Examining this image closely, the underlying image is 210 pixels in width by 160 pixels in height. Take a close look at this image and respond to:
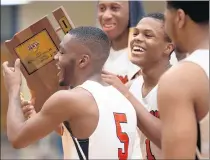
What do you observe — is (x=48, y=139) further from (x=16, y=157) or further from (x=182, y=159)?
(x=182, y=159)

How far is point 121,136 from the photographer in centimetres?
Result: 255

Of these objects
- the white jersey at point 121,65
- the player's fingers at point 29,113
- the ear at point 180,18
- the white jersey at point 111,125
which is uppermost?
the ear at point 180,18

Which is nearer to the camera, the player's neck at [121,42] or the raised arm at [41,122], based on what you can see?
the raised arm at [41,122]

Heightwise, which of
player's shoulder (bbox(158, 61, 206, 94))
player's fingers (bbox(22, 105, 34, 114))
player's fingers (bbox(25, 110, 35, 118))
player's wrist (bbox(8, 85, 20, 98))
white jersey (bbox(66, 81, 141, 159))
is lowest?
white jersey (bbox(66, 81, 141, 159))

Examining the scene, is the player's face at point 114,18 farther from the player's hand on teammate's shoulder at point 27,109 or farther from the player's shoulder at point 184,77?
the player's shoulder at point 184,77

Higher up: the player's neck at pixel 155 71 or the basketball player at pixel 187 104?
the basketball player at pixel 187 104

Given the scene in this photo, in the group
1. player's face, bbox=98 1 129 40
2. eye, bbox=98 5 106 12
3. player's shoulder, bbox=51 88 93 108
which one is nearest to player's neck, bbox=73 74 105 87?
player's shoulder, bbox=51 88 93 108

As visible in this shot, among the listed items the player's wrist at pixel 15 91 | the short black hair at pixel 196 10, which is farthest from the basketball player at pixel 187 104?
the player's wrist at pixel 15 91

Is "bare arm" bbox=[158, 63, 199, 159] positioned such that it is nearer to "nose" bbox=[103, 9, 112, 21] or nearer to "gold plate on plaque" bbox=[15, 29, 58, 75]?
"gold plate on plaque" bbox=[15, 29, 58, 75]

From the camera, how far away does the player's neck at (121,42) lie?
3974 mm

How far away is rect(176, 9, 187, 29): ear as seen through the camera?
2.09m

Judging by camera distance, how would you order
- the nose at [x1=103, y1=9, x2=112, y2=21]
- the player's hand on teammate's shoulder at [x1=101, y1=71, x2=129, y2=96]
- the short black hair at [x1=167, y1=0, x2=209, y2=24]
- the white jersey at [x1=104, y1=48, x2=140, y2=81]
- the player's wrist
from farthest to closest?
the nose at [x1=103, y1=9, x2=112, y2=21], the white jersey at [x1=104, y1=48, x2=140, y2=81], the player's wrist, the player's hand on teammate's shoulder at [x1=101, y1=71, x2=129, y2=96], the short black hair at [x1=167, y1=0, x2=209, y2=24]

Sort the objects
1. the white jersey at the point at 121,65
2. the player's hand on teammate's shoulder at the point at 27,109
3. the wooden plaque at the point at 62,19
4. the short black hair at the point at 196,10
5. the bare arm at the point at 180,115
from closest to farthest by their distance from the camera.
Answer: the bare arm at the point at 180,115
the short black hair at the point at 196,10
the player's hand on teammate's shoulder at the point at 27,109
the wooden plaque at the point at 62,19
the white jersey at the point at 121,65

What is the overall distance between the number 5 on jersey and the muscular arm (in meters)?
0.24
